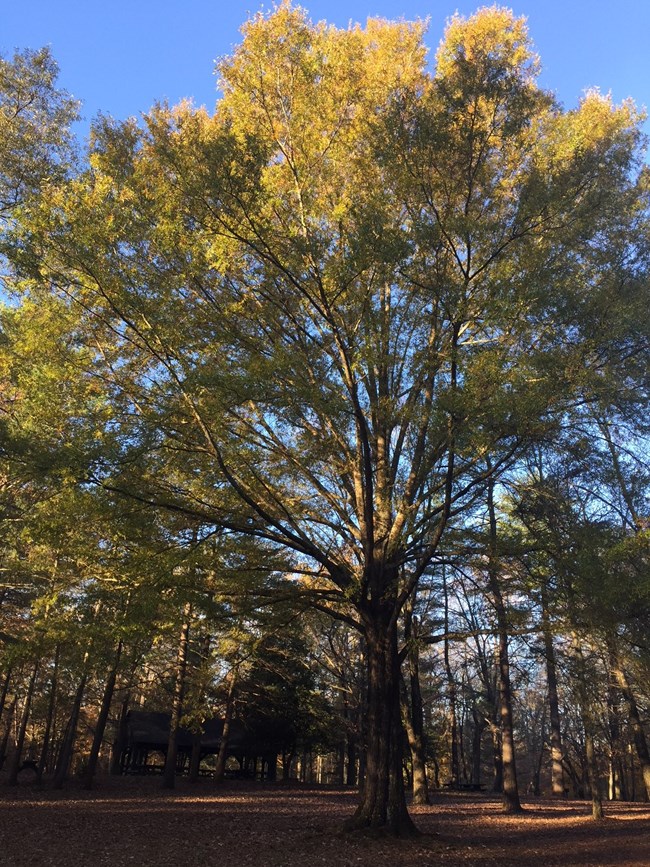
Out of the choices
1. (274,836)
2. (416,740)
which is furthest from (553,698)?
(274,836)

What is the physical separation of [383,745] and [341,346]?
5720 millimetres

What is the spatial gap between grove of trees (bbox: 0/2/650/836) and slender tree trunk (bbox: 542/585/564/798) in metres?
0.17

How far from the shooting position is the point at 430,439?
8406 mm

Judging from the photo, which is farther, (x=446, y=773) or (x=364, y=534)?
(x=446, y=773)

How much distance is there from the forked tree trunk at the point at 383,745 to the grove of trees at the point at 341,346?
0.06 metres

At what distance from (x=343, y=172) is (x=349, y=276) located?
2478 mm

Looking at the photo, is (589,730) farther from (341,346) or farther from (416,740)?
(341,346)

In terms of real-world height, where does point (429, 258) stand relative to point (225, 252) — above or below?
above

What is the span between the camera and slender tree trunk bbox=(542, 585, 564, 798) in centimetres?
959

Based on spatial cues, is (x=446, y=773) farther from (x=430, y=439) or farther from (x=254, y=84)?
(x=254, y=84)

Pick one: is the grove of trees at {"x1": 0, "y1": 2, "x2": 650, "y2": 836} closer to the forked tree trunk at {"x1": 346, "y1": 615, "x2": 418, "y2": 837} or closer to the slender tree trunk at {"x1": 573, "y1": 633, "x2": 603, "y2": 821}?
the forked tree trunk at {"x1": 346, "y1": 615, "x2": 418, "y2": 837}

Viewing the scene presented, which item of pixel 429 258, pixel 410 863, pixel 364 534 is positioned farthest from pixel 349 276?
pixel 410 863

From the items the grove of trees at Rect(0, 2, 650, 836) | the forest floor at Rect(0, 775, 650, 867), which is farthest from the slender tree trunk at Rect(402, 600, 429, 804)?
the grove of trees at Rect(0, 2, 650, 836)

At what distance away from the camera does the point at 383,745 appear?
8.95 meters
